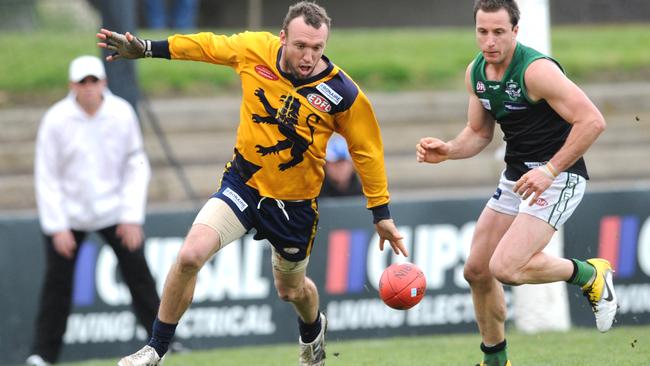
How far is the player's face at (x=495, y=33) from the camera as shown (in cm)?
704

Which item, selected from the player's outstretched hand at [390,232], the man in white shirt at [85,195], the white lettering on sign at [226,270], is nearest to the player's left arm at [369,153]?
the player's outstretched hand at [390,232]

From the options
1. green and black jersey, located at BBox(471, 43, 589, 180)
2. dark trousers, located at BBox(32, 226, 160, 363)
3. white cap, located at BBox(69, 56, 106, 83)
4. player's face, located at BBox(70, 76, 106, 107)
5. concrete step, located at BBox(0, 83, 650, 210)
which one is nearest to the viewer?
green and black jersey, located at BBox(471, 43, 589, 180)

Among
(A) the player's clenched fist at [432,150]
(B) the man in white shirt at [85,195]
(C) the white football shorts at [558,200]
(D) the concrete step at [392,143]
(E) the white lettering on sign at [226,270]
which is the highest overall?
(A) the player's clenched fist at [432,150]

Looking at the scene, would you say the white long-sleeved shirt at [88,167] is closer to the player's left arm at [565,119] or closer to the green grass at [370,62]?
the player's left arm at [565,119]

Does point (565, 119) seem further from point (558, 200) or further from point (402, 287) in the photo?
point (402, 287)

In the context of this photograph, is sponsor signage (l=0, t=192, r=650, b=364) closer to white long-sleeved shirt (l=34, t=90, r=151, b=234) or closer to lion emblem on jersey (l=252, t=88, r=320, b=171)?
white long-sleeved shirt (l=34, t=90, r=151, b=234)

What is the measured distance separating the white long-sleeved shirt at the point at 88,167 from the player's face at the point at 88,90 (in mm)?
103

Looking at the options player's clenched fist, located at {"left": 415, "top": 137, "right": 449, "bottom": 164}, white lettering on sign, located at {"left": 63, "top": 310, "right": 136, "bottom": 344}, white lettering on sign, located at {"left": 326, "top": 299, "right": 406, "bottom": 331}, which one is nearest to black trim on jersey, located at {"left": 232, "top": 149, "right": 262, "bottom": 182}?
player's clenched fist, located at {"left": 415, "top": 137, "right": 449, "bottom": 164}

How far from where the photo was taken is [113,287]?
37.5ft

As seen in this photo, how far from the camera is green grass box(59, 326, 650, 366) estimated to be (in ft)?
28.0

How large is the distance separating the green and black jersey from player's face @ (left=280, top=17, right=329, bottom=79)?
39.4 inches

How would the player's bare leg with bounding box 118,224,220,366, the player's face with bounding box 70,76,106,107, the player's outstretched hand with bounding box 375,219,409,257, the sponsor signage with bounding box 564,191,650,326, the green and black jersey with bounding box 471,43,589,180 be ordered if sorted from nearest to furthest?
the player's bare leg with bounding box 118,224,220,366
the green and black jersey with bounding box 471,43,589,180
the player's outstretched hand with bounding box 375,219,409,257
the player's face with bounding box 70,76,106,107
the sponsor signage with bounding box 564,191,650,326

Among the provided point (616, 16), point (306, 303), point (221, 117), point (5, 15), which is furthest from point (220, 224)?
point (616, 16)

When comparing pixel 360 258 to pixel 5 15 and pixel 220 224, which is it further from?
pixel 5 15
